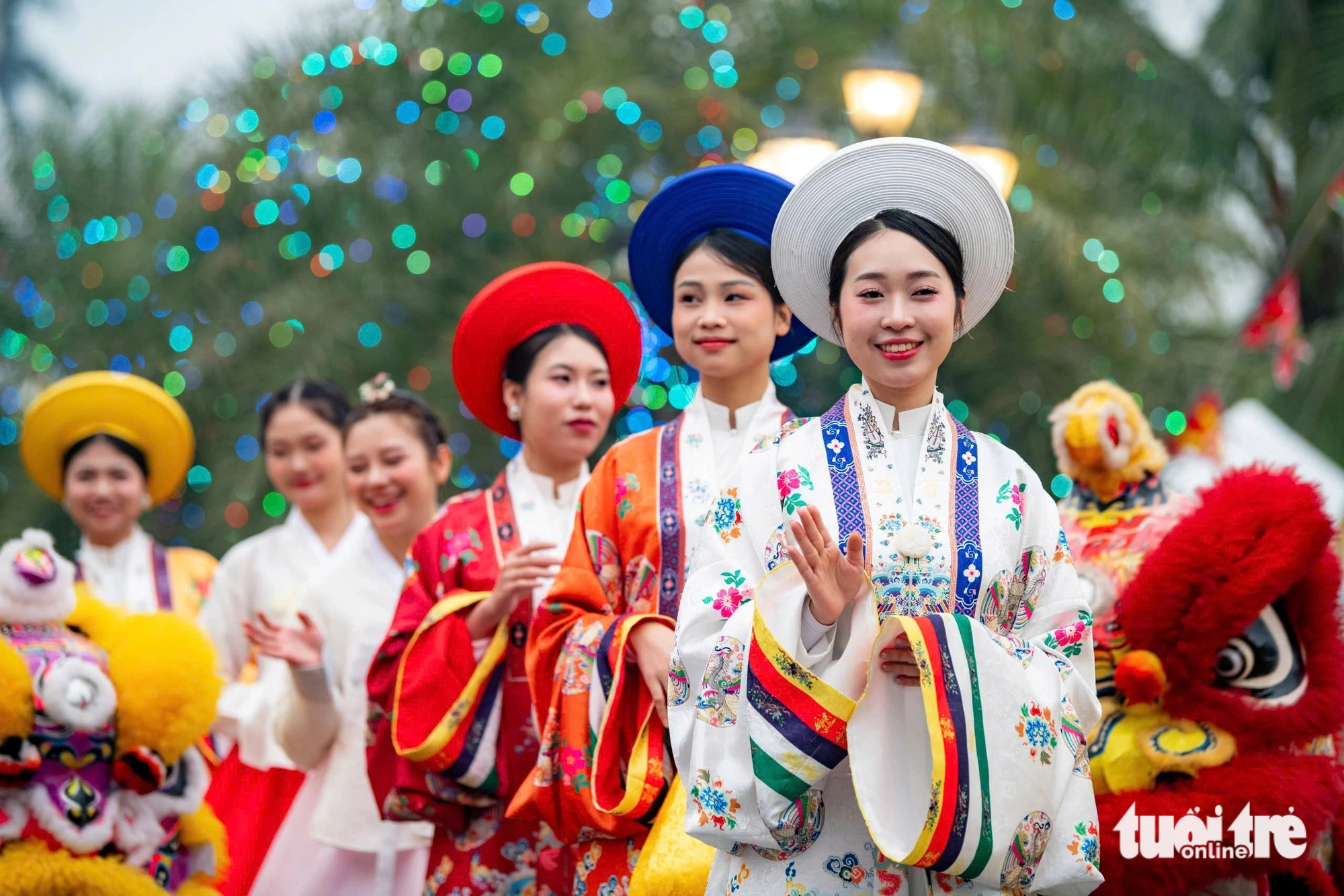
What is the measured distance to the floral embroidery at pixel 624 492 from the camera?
130 inches

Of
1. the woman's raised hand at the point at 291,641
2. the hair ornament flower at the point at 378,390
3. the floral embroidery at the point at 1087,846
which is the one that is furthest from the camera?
the hair ornament flower at the point at 378,390

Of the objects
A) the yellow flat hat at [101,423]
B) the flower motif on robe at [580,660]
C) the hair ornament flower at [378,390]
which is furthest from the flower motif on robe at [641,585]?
the yellow flat hat at [101,423]

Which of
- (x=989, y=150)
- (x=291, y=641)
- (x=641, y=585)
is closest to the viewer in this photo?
(x=641, y=585)

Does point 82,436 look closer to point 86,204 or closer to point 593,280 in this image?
point 593,280

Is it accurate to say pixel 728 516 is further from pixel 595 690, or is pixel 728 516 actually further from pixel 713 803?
pixel 595 690

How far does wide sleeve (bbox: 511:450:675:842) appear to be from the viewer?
3037 mm

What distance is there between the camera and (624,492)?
333 cm

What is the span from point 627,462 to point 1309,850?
1.76 meters

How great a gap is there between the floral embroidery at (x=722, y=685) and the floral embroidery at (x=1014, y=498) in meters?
0.53

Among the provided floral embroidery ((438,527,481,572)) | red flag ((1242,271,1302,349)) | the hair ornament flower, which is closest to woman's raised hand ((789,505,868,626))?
floral embroidery ((438,527,481,572))

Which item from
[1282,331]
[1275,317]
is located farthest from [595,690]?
[1282,331]

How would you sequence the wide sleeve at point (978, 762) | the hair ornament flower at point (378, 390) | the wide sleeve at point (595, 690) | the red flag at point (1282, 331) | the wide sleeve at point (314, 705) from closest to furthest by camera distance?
1. the wide sleeve at point (978, 762)
2. the wide sleeve at point (595, 690)
3. the wide sleeve at point (314, 705)
4. the hair ornament flower at point (378, 390)
5. the red flag at point (1282, 331)

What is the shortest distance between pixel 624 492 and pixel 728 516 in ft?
2.15

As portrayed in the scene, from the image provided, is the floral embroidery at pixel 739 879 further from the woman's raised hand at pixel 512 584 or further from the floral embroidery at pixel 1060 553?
the woman's raised hand at pixel 512 584
